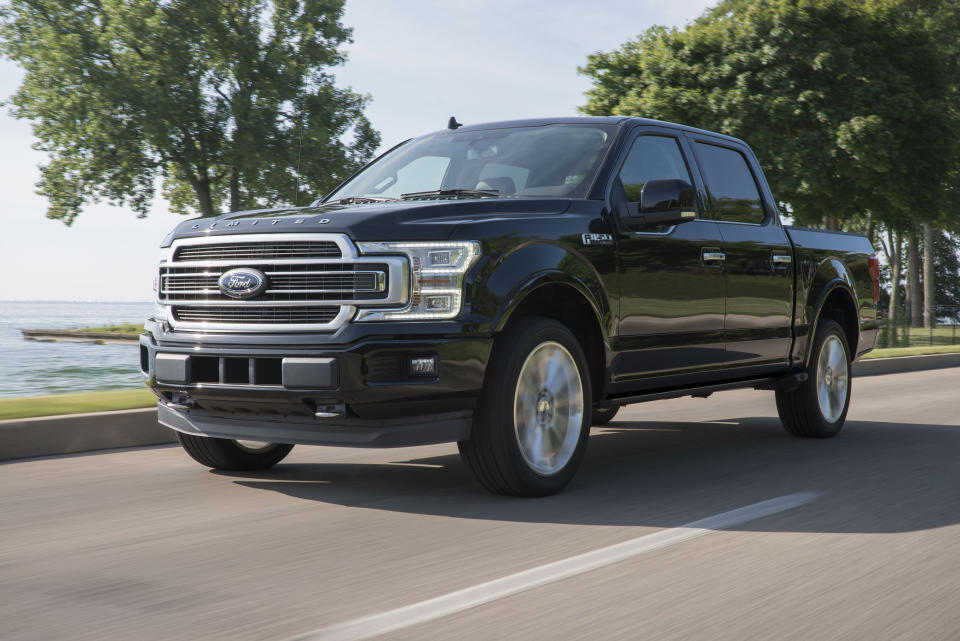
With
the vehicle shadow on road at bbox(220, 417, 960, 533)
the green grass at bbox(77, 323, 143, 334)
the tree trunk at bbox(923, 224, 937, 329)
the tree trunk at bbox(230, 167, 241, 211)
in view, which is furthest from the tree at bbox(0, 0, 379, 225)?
the vehicle shadow on road at bbox(220, 417, 960, 533)

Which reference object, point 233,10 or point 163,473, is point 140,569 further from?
point 233,10

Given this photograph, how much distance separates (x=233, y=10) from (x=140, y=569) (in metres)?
38.2

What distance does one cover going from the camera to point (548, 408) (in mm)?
5539

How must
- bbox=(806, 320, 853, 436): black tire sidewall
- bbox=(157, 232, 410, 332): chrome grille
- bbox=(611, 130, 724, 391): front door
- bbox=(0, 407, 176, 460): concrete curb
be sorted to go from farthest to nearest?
bbox=(806, 320, 853, 436): black tire sidewall < bbox=(0, 407, 176, 460): concrete curb < bbox=(611, 130, 724, 391): front door < bbox=(157, 232, 410, 332): chrome grille

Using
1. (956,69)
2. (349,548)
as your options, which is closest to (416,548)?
(349,548)

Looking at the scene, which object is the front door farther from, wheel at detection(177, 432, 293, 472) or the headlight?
wheel at detection(177, 432, 293, 472)

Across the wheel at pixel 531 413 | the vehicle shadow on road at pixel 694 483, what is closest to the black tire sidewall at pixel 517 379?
the wheel at pixel 531 413

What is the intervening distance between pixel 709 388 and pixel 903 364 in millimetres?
13545

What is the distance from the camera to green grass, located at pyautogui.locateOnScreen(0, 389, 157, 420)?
753 centimetres

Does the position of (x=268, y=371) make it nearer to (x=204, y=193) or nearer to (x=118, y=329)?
(x=118, y=329)

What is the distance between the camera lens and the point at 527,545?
14.7 feet

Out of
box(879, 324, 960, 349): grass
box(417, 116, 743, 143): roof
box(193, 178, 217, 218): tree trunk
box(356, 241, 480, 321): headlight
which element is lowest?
box(879, 324, 960, 349): grass

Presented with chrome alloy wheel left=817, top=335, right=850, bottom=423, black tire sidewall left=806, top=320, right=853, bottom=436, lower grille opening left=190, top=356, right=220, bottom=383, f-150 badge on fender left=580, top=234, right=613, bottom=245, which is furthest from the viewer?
chrome alloy wheel left=817, top=335, right=850, bottom=423

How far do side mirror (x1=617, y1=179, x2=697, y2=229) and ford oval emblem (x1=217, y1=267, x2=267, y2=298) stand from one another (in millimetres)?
2082
